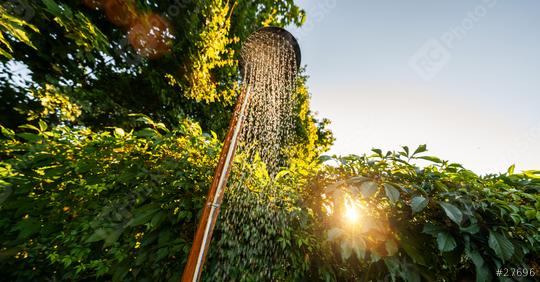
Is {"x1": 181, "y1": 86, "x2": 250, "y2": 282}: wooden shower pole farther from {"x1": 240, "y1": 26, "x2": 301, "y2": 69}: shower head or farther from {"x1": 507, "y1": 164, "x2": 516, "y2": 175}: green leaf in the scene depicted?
{"x1": 507, "y1": 164, "x2": 516, "y2": 175}: green leaf

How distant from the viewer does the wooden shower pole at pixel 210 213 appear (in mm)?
793

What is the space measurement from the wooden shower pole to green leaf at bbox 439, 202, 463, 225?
97 centimetres

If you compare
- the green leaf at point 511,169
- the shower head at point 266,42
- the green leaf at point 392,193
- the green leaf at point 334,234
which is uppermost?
the shower head at point 266,42

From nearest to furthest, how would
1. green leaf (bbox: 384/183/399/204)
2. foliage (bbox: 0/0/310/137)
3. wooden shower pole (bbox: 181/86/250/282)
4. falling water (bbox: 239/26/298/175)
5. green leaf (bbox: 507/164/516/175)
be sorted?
wooden shower pole (bbox: 181/86/250/282)
green leaf (bbox: 384/183/399/204)
green leaf (bbox: 507/164/516/175)
falling water (bbox: 239/26/298/175)
foliage (bbox: 0/0/310/137)

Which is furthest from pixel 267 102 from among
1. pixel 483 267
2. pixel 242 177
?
pixel 483 267

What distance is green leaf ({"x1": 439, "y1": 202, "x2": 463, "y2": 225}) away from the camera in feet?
2.97

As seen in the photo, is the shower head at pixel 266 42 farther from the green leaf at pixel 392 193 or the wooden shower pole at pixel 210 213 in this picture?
the green leaf at pixel 392 193

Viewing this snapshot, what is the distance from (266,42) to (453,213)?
6.82 ft

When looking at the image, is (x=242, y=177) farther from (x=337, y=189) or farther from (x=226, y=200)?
(x=337, y=189)

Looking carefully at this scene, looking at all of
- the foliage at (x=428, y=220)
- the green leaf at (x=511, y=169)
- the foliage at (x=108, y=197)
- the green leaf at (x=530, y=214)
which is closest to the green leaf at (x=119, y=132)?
the foliage at (x=108, y=197)

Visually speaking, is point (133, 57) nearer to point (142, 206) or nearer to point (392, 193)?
point (142, 206)

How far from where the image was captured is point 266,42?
228 centimetres

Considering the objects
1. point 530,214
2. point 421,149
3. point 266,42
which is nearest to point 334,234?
point 421,149

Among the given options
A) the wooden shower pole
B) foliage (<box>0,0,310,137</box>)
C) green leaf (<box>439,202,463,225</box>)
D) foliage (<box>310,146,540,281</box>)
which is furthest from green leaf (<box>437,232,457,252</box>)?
foliage (<box>0,0,310,137</box>)
